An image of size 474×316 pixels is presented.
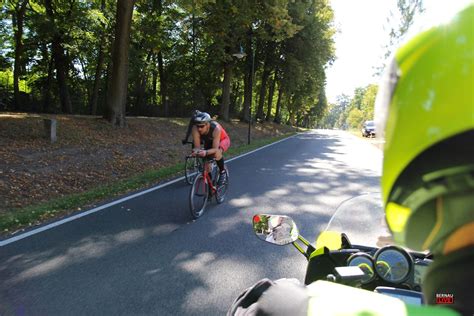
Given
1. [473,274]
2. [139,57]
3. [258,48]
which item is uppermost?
[258,48]

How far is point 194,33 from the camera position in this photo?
30766 millimetres

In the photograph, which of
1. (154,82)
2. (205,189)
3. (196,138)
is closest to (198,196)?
(205,189)

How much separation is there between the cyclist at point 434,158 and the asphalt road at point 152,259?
0.84 m

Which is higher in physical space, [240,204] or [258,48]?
[258,48]

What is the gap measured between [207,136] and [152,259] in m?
3.15

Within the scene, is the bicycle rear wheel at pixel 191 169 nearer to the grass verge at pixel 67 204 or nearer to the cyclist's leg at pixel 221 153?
the grass verge at pixel 67 204

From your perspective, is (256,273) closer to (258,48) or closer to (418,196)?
(418,196)

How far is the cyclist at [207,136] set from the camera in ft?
23.1

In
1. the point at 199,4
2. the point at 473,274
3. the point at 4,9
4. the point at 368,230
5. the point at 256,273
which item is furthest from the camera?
the point at 4,9

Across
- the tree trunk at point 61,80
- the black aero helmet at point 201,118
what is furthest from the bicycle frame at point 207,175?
the tree trunk at point 61,80

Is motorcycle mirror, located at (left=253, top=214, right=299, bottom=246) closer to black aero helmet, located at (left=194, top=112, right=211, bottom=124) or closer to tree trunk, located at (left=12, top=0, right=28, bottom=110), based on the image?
black aero helmet, located at (left=194, top=112, right=211, bottom=124)

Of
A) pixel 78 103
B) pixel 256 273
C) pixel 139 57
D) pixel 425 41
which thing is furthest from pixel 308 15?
pixel 425 41

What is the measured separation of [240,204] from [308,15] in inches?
978

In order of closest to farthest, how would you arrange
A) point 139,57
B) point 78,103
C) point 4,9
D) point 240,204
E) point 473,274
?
point 473,274 → point 240,204 → point 4,9 → point 139,57 → point 78,103
